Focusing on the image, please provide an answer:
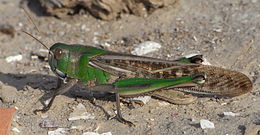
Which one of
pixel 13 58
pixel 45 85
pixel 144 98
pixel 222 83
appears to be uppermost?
pixel 222 83

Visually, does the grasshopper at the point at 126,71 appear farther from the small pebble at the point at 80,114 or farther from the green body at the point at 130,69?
the small pebble at the point at 80,114

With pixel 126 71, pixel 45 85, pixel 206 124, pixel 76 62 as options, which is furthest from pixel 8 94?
pixel 206 124

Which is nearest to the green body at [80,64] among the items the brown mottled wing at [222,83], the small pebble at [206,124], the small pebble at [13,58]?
the brown mottled wing at [222,83]

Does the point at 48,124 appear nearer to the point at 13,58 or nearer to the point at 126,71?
the point at 126,71

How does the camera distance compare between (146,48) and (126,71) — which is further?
(146,48)

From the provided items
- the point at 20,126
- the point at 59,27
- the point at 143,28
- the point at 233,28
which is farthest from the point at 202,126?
the point at 59,27

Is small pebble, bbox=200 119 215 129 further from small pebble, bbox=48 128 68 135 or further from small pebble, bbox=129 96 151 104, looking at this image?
small pebble, bbox=48 128 68 135
